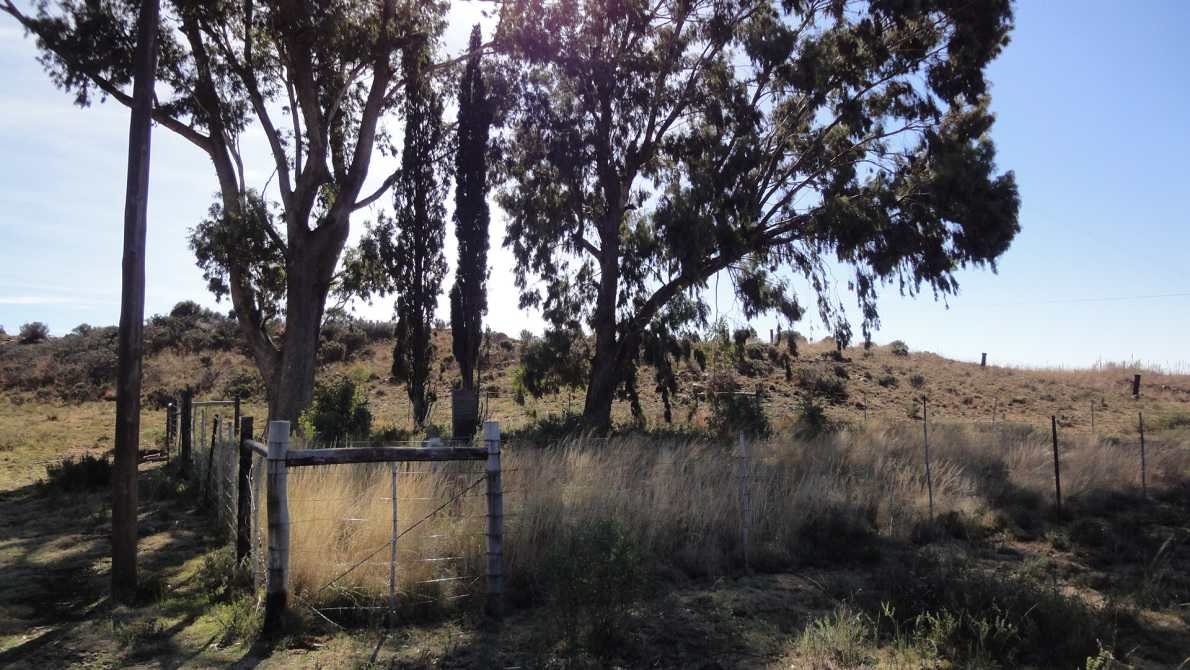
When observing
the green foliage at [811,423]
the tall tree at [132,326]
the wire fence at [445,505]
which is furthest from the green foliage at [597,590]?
the green foliage at [811,423]

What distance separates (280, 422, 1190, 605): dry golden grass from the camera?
805 centimetres

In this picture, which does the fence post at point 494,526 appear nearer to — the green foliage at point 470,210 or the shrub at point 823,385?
the green foliage at point 470,210

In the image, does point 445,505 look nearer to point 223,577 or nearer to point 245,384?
point 223,577

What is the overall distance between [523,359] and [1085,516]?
15.0 m

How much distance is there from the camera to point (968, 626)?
7.10 metres

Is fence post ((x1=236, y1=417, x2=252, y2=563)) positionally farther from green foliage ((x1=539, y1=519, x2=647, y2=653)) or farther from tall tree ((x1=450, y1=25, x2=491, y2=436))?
tall tree ((x1=450, y1=25, x2=491, y2=436))

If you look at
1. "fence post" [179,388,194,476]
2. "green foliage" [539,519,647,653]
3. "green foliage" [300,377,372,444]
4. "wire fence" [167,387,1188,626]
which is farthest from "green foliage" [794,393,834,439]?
"green foliage" [539,519,647,653]

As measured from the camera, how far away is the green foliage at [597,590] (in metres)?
6.83

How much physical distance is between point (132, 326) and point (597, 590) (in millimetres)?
5439

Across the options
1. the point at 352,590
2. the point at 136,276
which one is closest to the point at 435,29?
the point at 136,276

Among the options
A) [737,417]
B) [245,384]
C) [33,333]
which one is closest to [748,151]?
[737,417]

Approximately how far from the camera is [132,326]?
855cm

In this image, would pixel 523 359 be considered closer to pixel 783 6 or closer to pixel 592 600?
pixel 783 6

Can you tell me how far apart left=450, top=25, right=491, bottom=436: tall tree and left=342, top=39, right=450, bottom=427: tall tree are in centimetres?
101
